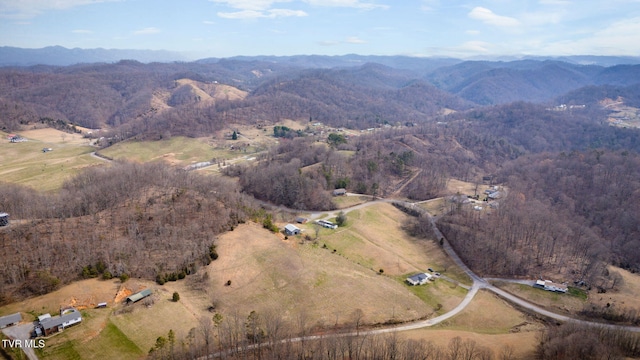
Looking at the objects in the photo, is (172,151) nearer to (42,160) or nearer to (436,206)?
(42,160)

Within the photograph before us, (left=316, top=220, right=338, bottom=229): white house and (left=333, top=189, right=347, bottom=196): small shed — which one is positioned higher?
(left=333, top=189, right=347, bottom=196): small shed

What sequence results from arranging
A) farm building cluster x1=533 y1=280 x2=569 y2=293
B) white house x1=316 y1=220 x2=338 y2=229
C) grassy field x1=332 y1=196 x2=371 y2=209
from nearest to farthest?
farm building cluster x1=533 y1=280 x2=569 y2=293, white house x1=316 y1=220 x2=338 y2=229, grassy field x1=332 y1=196 x2=371 y2=209

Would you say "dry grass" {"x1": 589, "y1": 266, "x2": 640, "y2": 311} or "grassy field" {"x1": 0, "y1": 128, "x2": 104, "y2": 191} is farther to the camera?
"grassy field" {"x1": 0, "y1": 128, "x2": 104, "y2": 191}

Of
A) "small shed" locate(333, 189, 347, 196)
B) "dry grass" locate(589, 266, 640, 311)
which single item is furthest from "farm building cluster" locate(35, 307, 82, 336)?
"dry grass" locate(589, 266, 640, 311)

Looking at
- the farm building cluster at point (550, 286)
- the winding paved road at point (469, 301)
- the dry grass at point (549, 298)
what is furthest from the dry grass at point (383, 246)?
the farm building cluster at point (550, 286)

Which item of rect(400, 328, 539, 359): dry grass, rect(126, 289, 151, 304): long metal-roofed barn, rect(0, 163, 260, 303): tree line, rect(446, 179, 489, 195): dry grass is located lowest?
rect(400, 328, 539, 359): dry grass

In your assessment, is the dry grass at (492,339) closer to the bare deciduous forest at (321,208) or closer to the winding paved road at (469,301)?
the bare deciduous forest at (321,208)

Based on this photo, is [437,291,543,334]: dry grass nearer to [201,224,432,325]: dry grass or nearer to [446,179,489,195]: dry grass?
[201,224,432,325]: dry grass

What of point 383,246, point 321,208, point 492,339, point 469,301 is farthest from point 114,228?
point 469,301
